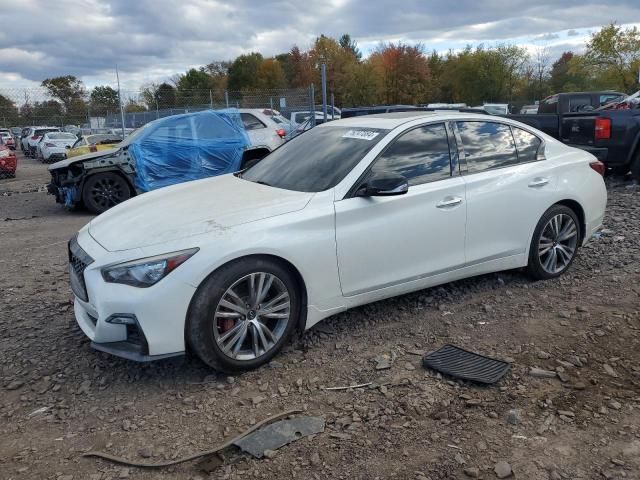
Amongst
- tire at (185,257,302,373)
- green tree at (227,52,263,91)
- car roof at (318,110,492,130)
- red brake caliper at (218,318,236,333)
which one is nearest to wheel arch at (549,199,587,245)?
car roof at (318,110,492,130)

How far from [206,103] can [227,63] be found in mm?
49768

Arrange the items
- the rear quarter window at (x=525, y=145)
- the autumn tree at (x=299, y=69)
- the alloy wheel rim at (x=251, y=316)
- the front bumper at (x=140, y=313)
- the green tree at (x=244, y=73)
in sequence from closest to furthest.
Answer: the front bumper at (x=140, y=313), the alloy wheel rim at (x=251, y=316), the rear quarter window at (x=525, y=145), the autumn tree at (x=299, y=69), the green tree at (x=244, y=73)

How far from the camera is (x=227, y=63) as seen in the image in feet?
238

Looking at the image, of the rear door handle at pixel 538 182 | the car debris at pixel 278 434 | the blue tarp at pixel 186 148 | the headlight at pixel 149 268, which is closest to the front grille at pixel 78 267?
the headlight at pixel 149 268

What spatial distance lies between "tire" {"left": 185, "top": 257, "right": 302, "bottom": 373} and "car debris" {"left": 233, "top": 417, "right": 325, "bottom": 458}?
0.62 metres

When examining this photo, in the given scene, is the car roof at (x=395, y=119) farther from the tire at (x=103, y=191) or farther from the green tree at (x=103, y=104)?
the green tree at (x=103, y=104)

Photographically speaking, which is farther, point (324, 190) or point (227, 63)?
point (227, 63)

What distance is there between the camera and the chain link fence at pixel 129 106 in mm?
24578

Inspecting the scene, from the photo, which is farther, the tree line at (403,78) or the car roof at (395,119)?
the tree line at (403,78)

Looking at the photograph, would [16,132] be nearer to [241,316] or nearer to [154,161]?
[154,161]

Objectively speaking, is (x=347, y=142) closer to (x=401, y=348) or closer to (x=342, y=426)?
(x=401, y=348)

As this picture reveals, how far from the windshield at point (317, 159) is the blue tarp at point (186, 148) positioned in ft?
17.6

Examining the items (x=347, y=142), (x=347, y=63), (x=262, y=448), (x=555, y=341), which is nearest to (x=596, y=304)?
(x=555, y=341)

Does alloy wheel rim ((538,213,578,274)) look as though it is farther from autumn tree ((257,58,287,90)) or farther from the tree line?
autumn tree ((257,58,287,90))
